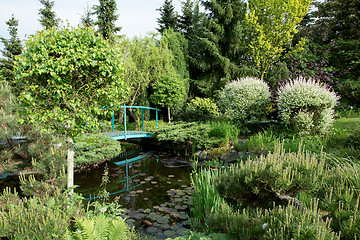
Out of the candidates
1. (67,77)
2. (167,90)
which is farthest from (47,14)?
(67,77)

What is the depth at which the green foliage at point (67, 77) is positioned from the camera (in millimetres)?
2619

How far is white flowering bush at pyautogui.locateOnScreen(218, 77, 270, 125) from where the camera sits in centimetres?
744

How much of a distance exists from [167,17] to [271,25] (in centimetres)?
937

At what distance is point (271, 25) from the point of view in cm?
1212

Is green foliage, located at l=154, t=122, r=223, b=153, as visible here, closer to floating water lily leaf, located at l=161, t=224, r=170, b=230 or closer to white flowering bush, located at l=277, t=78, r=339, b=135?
white flowering bush, located at l=277, t=78, r=339, b=135

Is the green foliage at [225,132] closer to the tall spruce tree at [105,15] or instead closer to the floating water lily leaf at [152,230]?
the floating water lily leaf at [152,230]

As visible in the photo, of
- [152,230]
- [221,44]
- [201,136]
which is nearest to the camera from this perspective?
[152,230]

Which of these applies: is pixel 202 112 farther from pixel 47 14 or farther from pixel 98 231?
pixel 47 14

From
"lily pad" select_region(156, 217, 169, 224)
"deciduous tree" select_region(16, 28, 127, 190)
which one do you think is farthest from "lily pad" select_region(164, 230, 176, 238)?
"deciduous tree" select_region(16, 28, 127, 190)

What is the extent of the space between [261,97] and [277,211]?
6480 mm

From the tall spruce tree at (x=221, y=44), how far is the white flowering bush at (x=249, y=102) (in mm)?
4410

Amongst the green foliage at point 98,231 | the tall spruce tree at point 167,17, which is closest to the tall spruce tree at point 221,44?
the tall spruce tree at point 167,17

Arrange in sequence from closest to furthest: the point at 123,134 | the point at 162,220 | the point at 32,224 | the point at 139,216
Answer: the point at 32,224
the point at 162,220
the point at 139,216
the point at 123,134

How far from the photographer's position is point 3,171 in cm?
473
